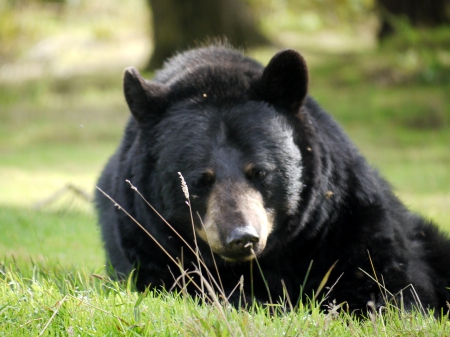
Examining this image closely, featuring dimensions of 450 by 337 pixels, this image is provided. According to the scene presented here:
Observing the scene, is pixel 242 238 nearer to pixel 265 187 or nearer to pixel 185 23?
pixel 265 187

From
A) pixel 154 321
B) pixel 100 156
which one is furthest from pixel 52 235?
pixel 100 156

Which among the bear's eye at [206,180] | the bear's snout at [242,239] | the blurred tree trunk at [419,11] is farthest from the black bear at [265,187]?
the blurred tree trunk at [419,11]

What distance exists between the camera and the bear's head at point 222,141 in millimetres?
3883

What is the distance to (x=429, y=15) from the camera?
18.8m

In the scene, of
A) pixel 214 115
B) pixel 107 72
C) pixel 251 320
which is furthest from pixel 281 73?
pixel 107 72

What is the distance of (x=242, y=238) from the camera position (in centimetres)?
346

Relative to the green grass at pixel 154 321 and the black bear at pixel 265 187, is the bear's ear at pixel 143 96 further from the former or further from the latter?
the green grass at pixel 154 321

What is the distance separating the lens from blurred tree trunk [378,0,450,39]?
18703 millimetres

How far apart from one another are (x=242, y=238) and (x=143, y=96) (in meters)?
1.23

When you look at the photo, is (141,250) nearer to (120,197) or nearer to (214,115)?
(120,197)

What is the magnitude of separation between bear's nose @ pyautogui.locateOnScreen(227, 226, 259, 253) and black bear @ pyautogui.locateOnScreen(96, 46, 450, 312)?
0.33 m

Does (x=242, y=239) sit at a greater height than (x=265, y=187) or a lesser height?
lesser

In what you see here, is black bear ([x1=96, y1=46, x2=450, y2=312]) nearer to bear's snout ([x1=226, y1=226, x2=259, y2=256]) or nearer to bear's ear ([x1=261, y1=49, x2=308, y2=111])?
bear's ear ([x1=261, y1=49, x2=308, y2=111])

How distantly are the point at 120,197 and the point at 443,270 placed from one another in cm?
226
